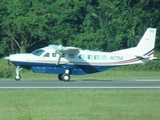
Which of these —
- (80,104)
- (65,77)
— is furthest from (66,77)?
(80,104)

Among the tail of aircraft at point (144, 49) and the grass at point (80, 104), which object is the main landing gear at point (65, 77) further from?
the grass at point (80, 104)

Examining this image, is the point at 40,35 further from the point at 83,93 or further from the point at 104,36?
the point at 83,93

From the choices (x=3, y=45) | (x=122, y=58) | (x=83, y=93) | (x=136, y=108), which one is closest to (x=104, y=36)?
(x=3, y=45)

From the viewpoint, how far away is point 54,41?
2515 inches

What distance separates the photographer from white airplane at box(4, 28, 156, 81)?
39763mm

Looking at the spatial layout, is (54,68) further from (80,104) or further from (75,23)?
(75,23)

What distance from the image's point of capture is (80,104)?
23.0 meters

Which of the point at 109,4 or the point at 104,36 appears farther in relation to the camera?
the point at 109,4

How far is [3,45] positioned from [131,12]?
42.4ft

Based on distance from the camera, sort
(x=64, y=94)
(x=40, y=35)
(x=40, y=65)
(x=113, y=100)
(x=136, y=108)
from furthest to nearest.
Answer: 1. (x=40, y=35)
2. (x=40, y=65)
3. (x=64, y=94)
4. (x=113, y=100)
5. (x=136, y=108)

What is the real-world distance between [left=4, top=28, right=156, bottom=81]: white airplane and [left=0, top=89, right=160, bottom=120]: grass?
11.0 metres

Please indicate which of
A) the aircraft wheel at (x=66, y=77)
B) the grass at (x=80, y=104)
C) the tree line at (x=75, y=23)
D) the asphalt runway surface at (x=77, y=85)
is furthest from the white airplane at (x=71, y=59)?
the tree line at (x=75, y=23)

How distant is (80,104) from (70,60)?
17609 millimetres

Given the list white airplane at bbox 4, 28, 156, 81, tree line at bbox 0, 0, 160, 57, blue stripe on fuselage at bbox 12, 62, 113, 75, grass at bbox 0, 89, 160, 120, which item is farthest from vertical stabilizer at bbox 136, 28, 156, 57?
tree line at bbox 0, 0, 160, 57
